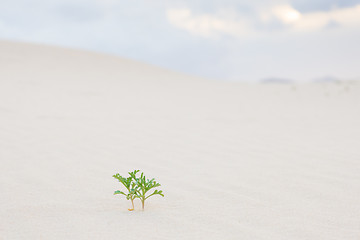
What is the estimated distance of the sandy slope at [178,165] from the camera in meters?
2.47

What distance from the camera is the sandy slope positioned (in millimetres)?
2467

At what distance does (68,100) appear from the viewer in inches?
325

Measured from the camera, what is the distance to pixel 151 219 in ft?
8.33

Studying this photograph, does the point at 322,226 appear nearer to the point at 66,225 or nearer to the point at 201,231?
the point at 201,231

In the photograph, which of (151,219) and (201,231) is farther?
(151,219)

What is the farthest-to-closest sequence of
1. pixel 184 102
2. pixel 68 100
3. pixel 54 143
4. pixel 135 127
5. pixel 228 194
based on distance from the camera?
pixel 184 102 < pixel 68 100 < pixel 135 127 < pixel 54 143 < pixel 228 194

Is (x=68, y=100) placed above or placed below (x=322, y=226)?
above

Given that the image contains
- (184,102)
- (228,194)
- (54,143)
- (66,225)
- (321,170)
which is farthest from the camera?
(184,102)

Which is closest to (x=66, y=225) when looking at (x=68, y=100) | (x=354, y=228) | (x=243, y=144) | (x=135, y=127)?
(x=354, y=228)

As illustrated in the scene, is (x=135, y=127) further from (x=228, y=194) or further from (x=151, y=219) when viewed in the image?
(x=151, y=219)

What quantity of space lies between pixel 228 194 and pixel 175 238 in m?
0.92

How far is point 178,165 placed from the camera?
3986mm

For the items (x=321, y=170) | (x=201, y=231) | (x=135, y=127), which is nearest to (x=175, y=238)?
(x=201, y=231)

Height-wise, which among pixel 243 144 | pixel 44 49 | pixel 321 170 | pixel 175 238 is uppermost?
pixel 44 49
